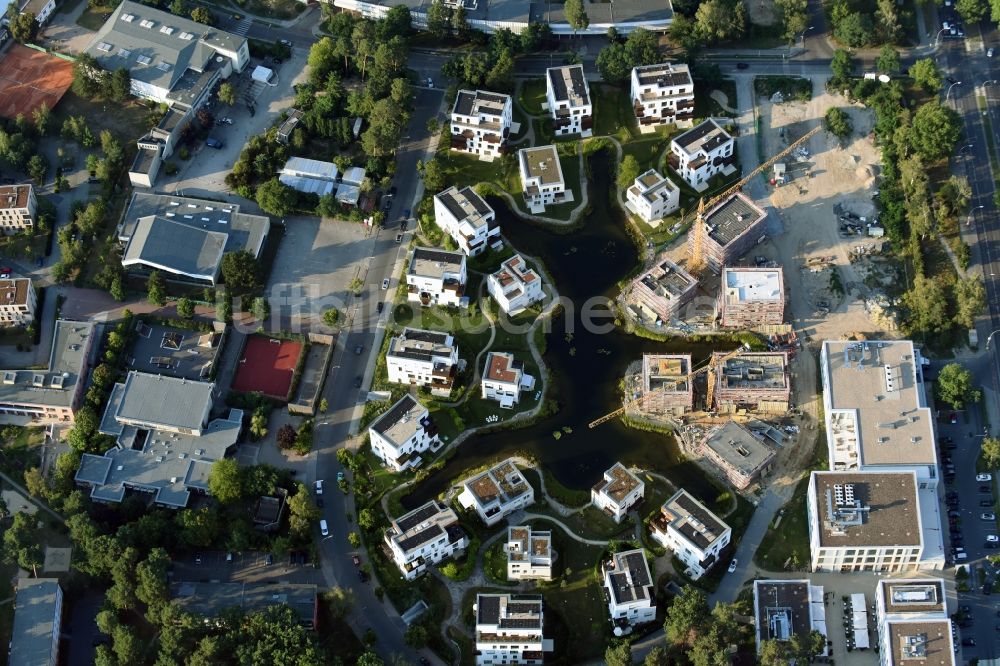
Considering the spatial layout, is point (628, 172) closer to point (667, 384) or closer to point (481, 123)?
point (481, 123)

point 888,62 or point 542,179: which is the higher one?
Result: point 542,179

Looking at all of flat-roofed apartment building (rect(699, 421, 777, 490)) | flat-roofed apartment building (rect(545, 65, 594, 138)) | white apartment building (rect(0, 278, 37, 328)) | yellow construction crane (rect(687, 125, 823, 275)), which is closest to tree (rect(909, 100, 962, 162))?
A: yellow construction crane (rect(687, 125, 823, 275))

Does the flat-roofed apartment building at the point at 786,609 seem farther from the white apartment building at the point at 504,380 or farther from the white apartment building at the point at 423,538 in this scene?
the white apartment building at the point at 504,380

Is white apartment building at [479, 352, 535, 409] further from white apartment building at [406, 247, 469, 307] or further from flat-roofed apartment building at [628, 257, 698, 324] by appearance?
flat-roofed apartment building at [628, 257, 698, 324]

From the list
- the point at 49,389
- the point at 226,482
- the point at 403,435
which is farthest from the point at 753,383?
the point at 49,389

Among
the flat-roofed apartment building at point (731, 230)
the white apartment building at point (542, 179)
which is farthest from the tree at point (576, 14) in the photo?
the flat-roofed apartment building at point (731, 230)

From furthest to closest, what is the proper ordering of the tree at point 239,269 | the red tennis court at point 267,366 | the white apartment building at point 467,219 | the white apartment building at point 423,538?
the white apartment building at point 467,219 < the tree at point 239,269 < the red tennis court at point 267,366 < the white apartment building at point 423,538
